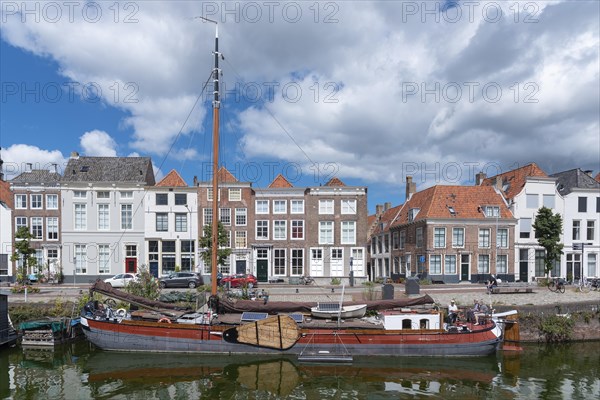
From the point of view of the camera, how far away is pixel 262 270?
148 feet

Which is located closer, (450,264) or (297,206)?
(450,264)

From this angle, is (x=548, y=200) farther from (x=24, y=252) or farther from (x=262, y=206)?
(x=24, y=252)

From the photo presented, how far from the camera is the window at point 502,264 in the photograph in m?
44.0

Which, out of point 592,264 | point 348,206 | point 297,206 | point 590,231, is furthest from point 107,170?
point 592,264

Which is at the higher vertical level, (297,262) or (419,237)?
(419,237)

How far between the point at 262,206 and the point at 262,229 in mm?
2521

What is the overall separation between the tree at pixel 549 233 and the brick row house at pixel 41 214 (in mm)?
49560

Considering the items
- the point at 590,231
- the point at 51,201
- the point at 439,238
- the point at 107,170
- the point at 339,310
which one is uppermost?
the point at 107,170

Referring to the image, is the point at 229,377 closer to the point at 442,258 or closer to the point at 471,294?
the point at 471,294

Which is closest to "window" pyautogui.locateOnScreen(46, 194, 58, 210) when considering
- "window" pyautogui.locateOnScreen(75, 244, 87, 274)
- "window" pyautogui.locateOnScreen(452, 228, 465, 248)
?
"window" pyautogui.locateOnScreen(75, 244, 87, 274)

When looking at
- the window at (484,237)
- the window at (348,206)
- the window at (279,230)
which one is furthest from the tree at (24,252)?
the window at (484,237)

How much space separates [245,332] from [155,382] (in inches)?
194

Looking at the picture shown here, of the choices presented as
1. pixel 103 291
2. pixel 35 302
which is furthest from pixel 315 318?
pixel 35 302

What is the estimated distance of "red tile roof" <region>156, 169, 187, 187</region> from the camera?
45.5 metres
